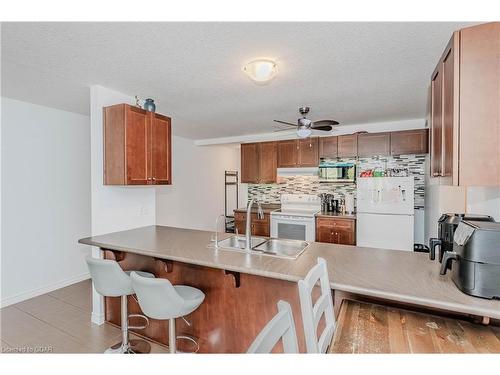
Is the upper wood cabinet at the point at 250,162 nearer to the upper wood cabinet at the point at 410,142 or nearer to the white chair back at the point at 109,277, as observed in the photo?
the upper wood cabinet at the point at 410,142

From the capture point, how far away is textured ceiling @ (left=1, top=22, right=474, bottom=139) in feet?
5.44

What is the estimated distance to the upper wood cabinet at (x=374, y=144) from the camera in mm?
4164

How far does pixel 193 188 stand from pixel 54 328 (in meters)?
3.45

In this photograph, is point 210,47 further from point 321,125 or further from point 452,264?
point 452,264

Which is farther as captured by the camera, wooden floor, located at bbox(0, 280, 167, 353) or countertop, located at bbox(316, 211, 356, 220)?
countertop, located at bbox(316, 211, 356, 220)

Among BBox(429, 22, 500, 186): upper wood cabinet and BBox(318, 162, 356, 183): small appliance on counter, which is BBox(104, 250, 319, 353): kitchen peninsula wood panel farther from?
BBox(318, 162, 356, 183): small appliance on counter

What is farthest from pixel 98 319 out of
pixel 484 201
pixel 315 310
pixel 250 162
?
pixel 250 162

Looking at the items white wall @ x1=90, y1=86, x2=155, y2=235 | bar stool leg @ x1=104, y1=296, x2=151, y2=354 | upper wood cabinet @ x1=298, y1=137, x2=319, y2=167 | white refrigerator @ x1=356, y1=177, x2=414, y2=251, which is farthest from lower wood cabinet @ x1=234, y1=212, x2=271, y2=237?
bar stool leg @ x1=104, y1=296, x2=151, y2=354

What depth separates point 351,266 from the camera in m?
1.70

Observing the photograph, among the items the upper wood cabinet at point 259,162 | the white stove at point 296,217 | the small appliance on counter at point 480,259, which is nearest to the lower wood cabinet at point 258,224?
the white stove at point 296,217

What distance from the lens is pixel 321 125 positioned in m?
2.98

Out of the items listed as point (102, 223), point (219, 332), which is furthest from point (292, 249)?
point (102, 223)

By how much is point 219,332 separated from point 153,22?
2.16 metres

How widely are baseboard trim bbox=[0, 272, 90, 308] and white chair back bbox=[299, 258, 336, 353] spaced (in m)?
3.49
